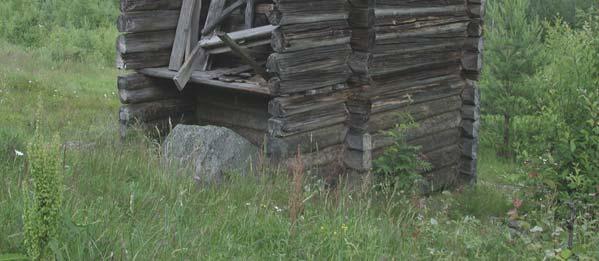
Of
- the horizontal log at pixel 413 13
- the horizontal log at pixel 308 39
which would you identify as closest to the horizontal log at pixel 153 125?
the horizontal log at pixel 308 39

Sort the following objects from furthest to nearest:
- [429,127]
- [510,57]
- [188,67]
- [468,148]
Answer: [510,57] < [468,148] < [429,127] < [188,67]

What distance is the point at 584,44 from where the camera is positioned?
7.68 metres

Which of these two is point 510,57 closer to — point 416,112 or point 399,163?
point 416,112

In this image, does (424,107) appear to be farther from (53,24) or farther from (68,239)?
(53,24)

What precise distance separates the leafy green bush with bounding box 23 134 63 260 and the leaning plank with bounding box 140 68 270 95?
Answer: 4.38 m

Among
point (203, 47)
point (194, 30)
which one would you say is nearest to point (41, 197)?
point (203, 47)

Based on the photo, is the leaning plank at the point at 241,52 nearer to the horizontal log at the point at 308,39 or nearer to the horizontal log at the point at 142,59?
the horizontal log at the point at 308,39

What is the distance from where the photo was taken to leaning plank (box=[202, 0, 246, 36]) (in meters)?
8.25

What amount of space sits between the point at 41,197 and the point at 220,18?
18.4 ft

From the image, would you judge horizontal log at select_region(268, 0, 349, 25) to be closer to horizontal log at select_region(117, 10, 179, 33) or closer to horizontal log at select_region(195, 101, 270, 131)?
horizontal log at select_region(195, 101, 270, 131)

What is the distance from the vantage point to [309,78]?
730cm

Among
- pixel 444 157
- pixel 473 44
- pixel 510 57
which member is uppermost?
pixel 473 44

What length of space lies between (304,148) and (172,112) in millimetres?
2105

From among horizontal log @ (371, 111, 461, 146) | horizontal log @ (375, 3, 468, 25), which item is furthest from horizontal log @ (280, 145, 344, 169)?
horizontal log @ (375, 3, 468, 25)
